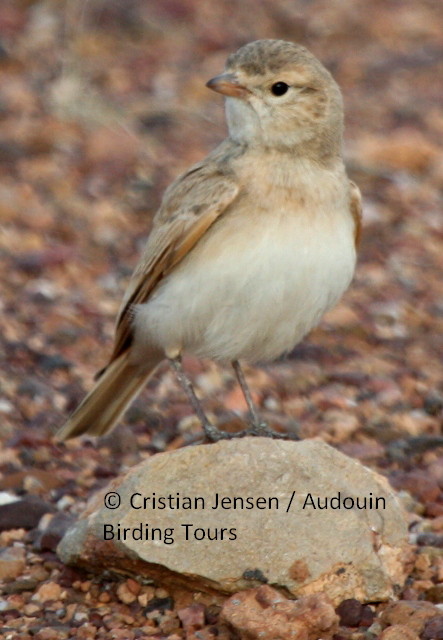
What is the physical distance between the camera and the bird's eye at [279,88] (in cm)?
584

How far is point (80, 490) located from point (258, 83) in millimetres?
2103

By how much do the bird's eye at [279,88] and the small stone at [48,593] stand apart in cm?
236

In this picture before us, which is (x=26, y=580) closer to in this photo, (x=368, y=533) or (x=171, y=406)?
(x=368, y=533)

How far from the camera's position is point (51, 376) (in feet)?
24.4

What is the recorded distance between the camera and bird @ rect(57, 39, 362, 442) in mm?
5609

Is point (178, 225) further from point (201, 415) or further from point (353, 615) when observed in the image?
point (353, 615)

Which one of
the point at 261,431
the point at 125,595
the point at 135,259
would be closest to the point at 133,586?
the point at 125,595

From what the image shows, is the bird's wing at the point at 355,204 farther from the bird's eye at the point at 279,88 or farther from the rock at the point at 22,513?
the rock at the point at 22,513

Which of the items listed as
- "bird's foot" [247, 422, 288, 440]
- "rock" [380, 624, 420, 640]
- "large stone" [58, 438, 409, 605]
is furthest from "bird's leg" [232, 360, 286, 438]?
"rock" [380, 624, 420, 640]

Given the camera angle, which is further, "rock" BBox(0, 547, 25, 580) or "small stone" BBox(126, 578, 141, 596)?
"rock" BBox(0, 547, 25, 580)

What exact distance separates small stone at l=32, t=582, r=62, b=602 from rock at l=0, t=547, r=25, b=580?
19 cm

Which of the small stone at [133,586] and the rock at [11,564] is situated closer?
the small stone at [133,586]

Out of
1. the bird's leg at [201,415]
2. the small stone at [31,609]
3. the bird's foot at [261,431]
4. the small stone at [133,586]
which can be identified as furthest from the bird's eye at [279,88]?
the small stone at [31,609]

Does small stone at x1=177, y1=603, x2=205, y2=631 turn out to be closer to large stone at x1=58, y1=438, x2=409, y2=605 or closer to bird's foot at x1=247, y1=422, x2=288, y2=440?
large stone at x1=58, y1=438, x2=409, y2=605
